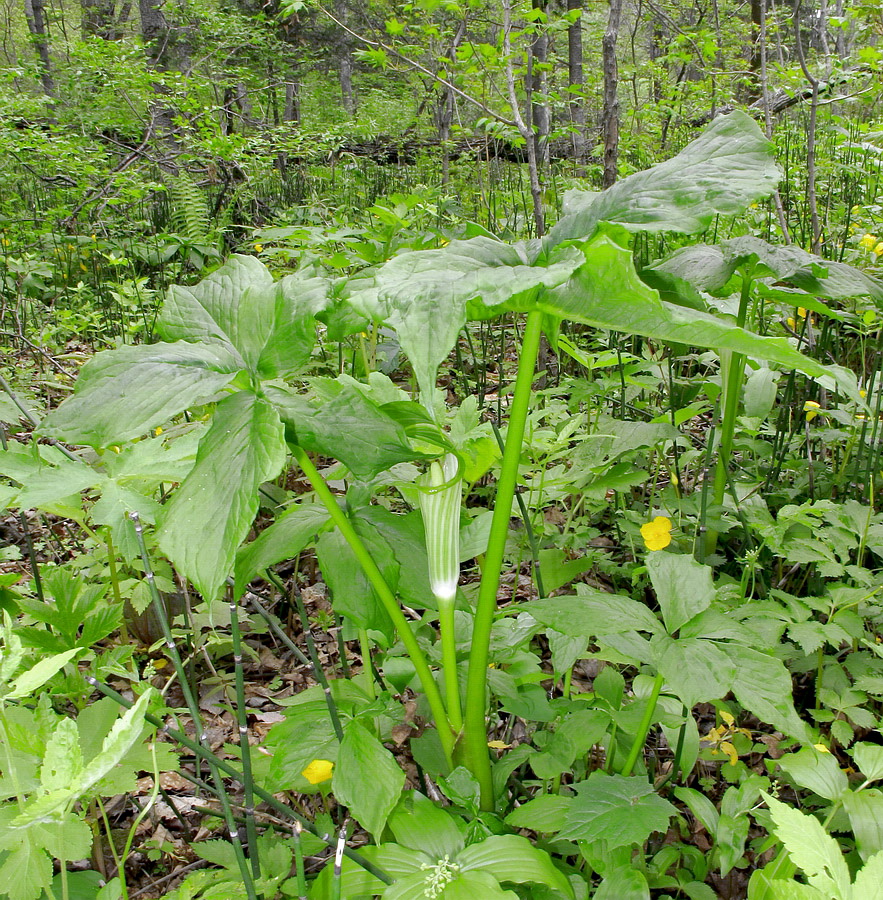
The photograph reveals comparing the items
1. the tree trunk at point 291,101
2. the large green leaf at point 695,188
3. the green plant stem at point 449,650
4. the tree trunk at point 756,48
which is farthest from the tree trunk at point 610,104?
the tree trunk at point 291,101

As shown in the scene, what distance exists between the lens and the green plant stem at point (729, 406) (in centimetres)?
130

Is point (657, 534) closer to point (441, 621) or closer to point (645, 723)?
point (645, 723)

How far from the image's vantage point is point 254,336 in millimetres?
731

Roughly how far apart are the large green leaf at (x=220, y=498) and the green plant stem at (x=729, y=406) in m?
0.97

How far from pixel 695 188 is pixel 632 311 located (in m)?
0.17

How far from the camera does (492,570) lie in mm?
781

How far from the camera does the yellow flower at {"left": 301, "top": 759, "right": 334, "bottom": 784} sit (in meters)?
0.92

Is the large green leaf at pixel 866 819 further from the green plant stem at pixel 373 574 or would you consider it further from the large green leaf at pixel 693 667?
the green plant stem at pixel 373 574

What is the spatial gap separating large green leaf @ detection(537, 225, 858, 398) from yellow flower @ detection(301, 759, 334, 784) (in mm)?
696

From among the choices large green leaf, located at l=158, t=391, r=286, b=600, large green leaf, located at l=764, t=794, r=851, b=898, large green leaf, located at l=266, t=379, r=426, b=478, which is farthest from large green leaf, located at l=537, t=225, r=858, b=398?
large green leaf, located at l=764, t=794, r=851, b=898

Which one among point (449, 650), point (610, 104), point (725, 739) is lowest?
point (725, 739)

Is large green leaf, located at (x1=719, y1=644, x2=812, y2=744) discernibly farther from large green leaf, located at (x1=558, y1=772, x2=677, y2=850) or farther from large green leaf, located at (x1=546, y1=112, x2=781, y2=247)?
large green leaf, located at (x1=546, y1=112, x2=781, y2=247)

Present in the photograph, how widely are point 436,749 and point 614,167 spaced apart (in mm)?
2429

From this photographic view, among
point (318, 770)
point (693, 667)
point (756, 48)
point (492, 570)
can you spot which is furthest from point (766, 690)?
point (756, 48)
